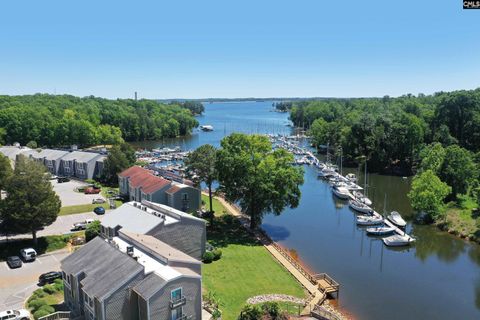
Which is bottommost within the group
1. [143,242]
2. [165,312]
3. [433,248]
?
[433,248]

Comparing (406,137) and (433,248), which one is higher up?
(406,137)

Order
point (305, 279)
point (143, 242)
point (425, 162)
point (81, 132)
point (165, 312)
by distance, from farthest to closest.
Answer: point (81, 132)
point (425, 162)
point (305, 279)
point (143, 242)
point (165, 312)

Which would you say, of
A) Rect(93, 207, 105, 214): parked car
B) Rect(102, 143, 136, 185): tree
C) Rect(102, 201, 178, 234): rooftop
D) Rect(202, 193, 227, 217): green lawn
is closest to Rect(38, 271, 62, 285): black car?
Rect(102, 201, 178, 234): rooftop

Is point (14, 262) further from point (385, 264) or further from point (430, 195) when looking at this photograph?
point (430, 195)

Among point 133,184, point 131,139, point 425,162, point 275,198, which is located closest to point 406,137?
point 425,162

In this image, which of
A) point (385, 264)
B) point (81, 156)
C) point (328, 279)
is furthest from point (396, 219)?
Result: point (81, 156)

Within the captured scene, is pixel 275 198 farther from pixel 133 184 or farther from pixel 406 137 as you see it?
pixel 406 137

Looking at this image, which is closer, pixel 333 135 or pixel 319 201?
pixel 319 201

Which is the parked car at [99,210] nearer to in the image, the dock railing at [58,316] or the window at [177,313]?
the dock railing at [58,316]
